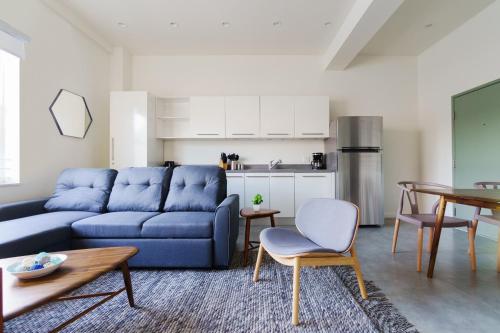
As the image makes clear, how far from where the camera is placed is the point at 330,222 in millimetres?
1645

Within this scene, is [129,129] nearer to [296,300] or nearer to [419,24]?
[296,300]

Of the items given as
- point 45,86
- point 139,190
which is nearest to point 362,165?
point 139,190

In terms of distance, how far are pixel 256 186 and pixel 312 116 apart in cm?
156

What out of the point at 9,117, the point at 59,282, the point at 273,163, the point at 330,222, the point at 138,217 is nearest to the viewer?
the point at 59,282

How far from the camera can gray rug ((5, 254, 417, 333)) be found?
1.36m

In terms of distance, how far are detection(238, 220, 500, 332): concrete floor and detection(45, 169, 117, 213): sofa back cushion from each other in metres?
1.70

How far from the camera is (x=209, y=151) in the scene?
4.29m

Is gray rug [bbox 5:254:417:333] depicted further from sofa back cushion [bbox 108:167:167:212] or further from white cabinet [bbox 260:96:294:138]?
white cabinet [bbox 260:96:294:138]

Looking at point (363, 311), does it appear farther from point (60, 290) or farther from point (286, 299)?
point (60, 290)

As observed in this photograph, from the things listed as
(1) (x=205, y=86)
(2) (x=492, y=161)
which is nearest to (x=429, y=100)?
(2) (x=492, y=161)

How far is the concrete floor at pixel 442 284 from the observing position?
4.67 feet

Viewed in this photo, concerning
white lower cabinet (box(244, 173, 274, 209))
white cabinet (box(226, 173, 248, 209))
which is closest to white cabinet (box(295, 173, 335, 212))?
white lower cabinet (box(244, 173, 274, 209))

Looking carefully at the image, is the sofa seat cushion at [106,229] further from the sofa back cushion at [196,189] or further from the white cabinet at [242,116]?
the white cabinet at [242,116]

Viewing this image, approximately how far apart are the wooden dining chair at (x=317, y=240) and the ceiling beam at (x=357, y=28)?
231cm
